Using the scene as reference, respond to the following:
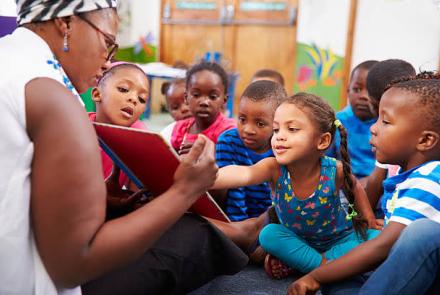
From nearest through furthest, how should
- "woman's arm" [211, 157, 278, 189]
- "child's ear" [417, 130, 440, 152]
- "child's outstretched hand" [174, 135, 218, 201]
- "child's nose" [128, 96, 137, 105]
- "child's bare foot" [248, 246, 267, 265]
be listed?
"child's outstretched hand" [174, 135, 218, 201], "child's ear" [417, 130, 440, 152], "woman's arm" [211, 157, 278, 189], "child's bare foot" [248, 246, 267, 265], "child's nose" [128, 96, 137, 105]

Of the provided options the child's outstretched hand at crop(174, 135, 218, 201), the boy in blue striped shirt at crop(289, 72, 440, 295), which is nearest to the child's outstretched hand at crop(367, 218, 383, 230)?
the boy in blue striped shirt at crop(289, 72, 440, 295)

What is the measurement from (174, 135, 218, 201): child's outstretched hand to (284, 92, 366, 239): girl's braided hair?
64cm

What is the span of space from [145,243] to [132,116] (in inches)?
41.4

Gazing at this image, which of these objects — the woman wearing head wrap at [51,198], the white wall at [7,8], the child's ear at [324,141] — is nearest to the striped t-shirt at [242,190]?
the child's ear at [324,141]

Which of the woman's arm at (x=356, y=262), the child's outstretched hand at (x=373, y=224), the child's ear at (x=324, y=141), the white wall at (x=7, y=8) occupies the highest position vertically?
the white wall at (x=7, y=8)

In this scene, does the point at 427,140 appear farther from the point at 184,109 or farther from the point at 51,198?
the point at 184,109

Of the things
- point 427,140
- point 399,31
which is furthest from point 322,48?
point 427,140

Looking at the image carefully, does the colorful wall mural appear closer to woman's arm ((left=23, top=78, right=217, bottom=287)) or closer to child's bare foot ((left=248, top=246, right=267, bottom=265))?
child's bare foot ((left=248, top=246, right=267, bottom=265))

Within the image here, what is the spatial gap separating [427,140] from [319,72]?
3.66 m

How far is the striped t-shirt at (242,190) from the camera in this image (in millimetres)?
1795

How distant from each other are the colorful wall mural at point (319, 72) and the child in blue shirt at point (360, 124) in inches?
78.1

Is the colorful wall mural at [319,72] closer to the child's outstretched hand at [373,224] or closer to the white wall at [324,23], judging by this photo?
the white wall at [324,23]

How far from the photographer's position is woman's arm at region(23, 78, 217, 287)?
0.71 meters

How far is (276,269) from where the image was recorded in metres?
1.53
